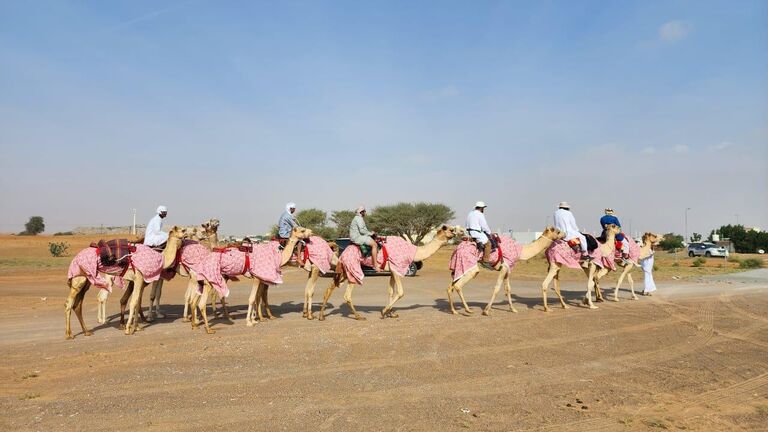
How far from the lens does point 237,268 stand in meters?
11.1

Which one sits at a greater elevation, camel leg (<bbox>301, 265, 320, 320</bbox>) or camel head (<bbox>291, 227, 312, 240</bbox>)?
camel head (<bbox>291, 227, 312, 240</bbox>)

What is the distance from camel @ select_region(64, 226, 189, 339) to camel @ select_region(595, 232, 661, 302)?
1198 cm

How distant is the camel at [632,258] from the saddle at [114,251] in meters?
12.8

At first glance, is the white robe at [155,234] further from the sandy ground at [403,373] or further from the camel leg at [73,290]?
the sandy ground at [403,373]

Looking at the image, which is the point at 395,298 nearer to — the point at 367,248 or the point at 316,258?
the point at 367,248

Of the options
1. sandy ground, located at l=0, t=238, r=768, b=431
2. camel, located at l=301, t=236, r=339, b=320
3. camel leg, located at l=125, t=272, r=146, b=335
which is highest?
camel, located at l=301, t=236, r=339, b=320

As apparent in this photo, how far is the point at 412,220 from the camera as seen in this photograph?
198 feet

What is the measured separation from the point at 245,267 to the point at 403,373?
546 cm

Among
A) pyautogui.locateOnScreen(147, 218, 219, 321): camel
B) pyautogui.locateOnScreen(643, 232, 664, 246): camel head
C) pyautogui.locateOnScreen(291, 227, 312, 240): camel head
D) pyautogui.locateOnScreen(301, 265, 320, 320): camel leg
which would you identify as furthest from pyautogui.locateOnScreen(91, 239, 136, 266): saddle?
pyautogui.locateOnScreen(643, 232, 664, 246): camel head

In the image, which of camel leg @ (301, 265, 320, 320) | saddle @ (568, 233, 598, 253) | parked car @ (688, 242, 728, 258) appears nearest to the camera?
camel leg @ (301, 265, 320, 320)

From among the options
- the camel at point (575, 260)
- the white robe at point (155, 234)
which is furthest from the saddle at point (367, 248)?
the white robe at point (155, 234)

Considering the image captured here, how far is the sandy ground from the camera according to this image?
5441mm

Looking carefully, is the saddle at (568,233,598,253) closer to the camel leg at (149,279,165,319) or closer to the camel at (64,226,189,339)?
the camel at (64,226,189,339)

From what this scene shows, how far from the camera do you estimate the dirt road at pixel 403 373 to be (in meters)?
5.44
